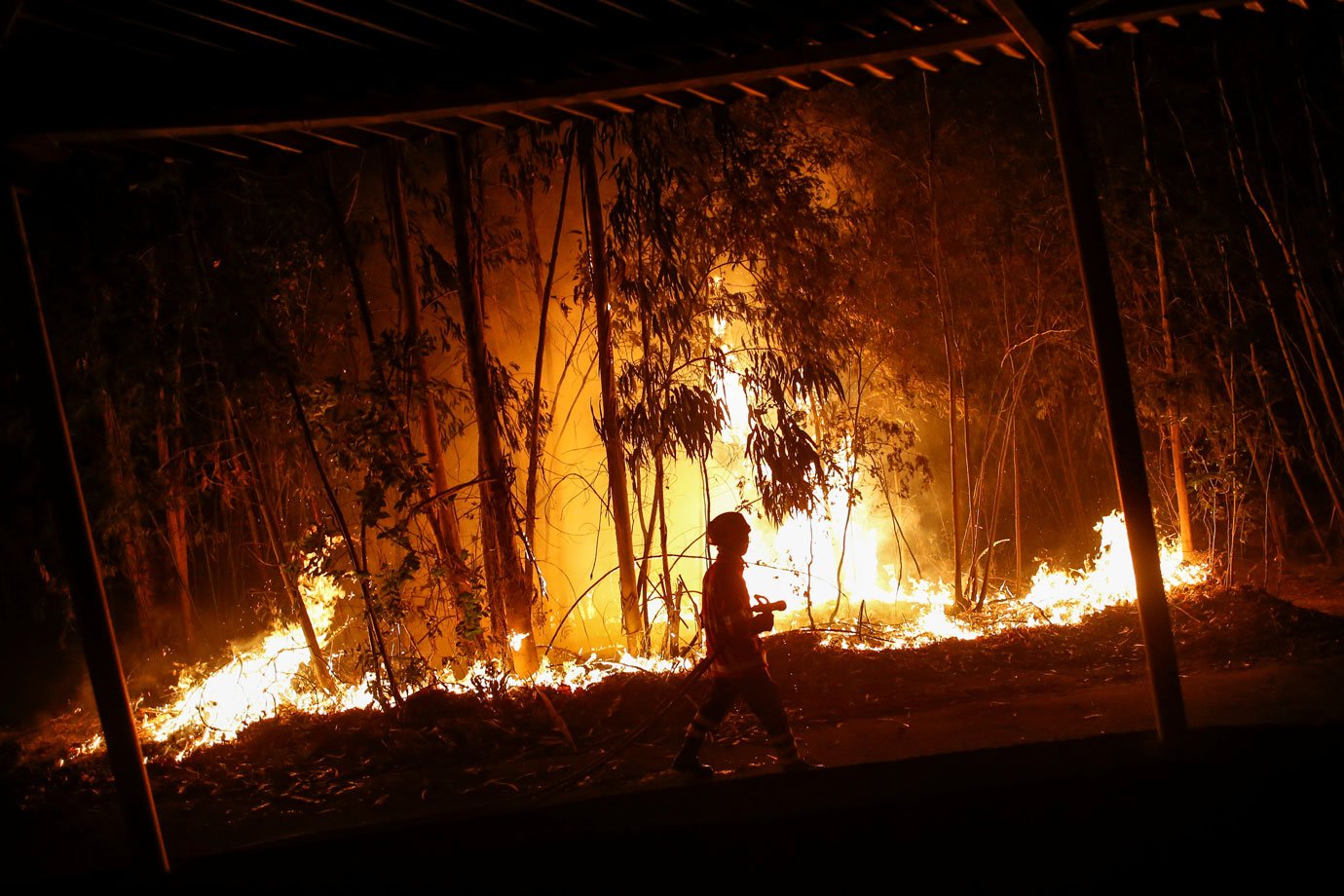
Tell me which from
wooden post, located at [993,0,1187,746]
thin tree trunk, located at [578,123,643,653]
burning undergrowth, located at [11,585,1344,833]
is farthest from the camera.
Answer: thin tree trunk, located at [578,123,643,653]

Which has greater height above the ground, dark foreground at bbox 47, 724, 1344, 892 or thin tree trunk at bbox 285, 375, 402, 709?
thin tree trunk at bbox 285, 375, 402, 709

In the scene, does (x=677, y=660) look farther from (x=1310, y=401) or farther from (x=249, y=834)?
(x=1310, y=401)

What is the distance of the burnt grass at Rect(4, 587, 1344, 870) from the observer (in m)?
5.63

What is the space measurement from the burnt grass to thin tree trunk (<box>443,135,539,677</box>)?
2.47 feet

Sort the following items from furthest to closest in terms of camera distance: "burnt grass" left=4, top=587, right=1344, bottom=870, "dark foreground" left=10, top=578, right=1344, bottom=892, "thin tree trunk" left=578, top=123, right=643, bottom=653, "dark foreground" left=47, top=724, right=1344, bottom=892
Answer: "thin tree trunk" left=578, top=123, right=643, bottom=653
"burnt grass" left=4, top=587, right=1344, bottom=870
"dark foreground" left=10, top=578, right=1344, bottom=892
"dark foreground" left=47, top=724, right=1344, bottom=892

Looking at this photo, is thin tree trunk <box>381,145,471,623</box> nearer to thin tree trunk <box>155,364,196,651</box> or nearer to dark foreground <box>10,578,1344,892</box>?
dark foreground <box>10,578,1344,892</box>

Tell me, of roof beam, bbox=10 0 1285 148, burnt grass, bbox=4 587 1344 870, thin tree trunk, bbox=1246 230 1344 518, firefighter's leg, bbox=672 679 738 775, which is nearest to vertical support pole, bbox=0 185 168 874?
roof beam, bbox=10 0 1285 148

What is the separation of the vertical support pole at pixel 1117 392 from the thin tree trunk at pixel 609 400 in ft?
13.0

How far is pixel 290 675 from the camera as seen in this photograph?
302 inches

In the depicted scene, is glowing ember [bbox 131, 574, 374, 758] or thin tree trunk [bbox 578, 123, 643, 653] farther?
thin tree trunk [bbox 578, 123, 643, 653]

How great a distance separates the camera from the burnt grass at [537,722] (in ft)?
18.5

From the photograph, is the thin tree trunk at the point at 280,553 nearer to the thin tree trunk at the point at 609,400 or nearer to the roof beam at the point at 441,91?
the thin tree trunk at the point at 609,400

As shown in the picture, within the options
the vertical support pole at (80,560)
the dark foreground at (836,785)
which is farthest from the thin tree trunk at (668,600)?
the vertical support pole at (80,560)

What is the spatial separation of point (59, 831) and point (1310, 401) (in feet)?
37.9
